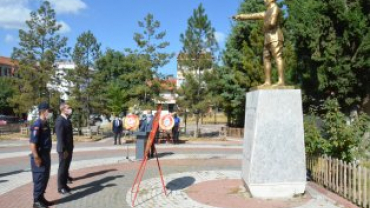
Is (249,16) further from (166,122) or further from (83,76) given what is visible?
(83,76)

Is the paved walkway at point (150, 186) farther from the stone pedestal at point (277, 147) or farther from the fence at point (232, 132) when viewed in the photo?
the fence at point (232, 132)

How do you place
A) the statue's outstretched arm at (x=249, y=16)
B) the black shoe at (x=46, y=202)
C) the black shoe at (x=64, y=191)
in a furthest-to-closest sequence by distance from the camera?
the black shoe at (x=64, y=191) → the statue's outstretched arm at (x=249, y=16) → the black shoe at (x=46, y=202)

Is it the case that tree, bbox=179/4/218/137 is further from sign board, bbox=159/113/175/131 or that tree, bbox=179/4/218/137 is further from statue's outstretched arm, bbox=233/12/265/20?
statue's outstretched arm, bbox=233/12/265/20

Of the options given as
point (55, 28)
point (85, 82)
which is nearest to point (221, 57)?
point (85, 82)

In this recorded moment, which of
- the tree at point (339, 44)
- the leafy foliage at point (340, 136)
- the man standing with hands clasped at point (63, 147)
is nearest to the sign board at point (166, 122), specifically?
the tree at point (339, 44)

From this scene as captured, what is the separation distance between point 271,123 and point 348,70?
37.6 ft

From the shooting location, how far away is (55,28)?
29.8 meters

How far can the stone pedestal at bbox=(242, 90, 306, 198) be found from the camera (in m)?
8.86

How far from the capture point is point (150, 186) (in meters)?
10.6

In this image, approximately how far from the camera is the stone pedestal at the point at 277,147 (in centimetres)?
886

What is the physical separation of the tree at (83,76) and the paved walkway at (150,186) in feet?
41.5

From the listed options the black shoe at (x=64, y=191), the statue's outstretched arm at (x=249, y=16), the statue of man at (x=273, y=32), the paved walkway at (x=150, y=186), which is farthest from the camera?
the black shoe at (x=64, y=191)

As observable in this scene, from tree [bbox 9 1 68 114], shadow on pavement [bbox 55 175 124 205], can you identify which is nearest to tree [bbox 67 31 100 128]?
tree [bbox 9 1 68 114]

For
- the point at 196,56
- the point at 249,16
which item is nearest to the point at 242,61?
the point at 196,56
